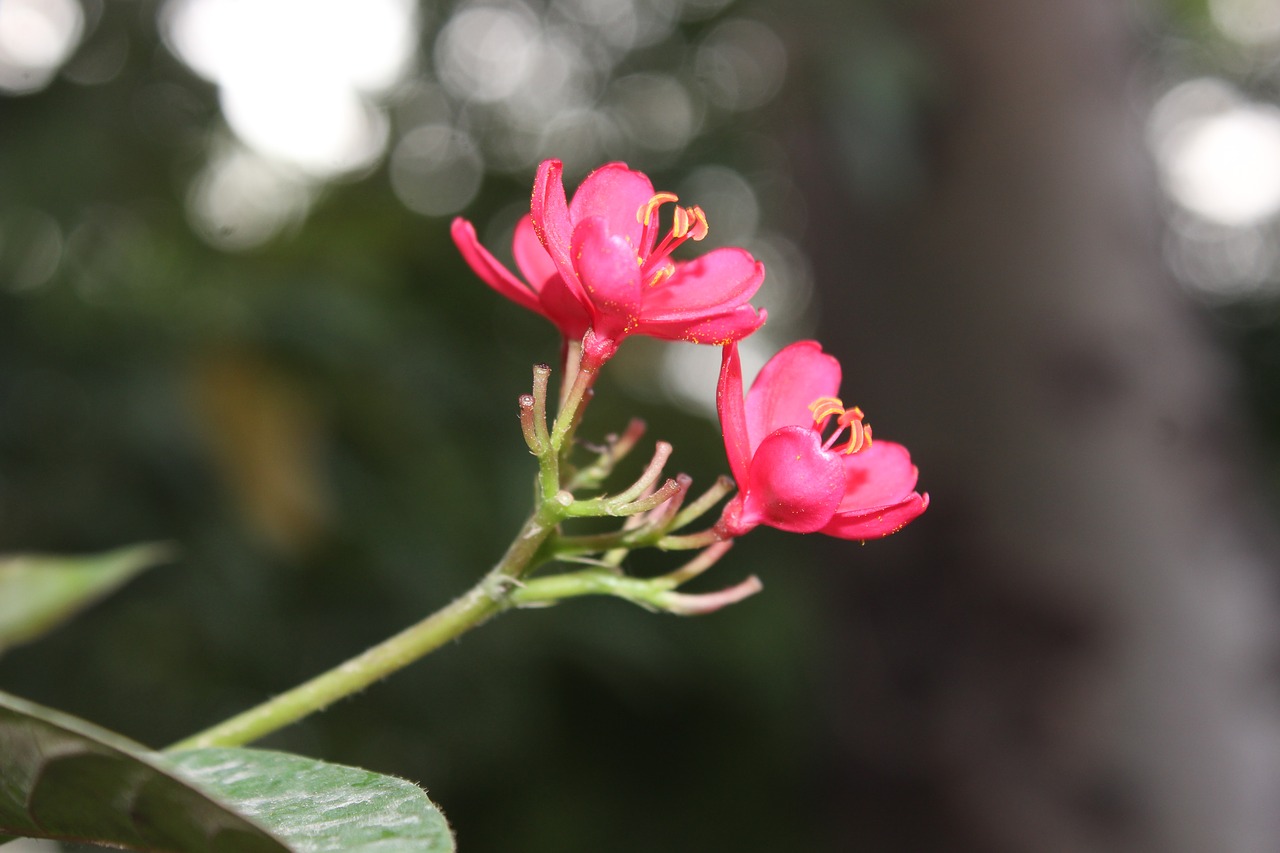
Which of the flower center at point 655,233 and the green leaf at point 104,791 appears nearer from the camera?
the green leaf at point 104,791

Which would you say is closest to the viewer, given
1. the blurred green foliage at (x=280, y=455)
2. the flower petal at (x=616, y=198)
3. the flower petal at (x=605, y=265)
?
the flower petal at (x=605, y=265)

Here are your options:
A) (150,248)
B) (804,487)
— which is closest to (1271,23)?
(150,248)

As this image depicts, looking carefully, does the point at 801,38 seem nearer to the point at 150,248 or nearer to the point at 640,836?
the point at 150,248

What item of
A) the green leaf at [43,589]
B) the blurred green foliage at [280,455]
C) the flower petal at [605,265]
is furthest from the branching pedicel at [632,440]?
the blurred green foliage at [280,455]

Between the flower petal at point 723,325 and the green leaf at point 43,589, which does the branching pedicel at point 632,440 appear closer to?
the flower petal at point 723,325

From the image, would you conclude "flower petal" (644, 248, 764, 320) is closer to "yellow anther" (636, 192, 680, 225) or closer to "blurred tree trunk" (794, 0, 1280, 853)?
"yellow anther" (636, 192, 680, 225)

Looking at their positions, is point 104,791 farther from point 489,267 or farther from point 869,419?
point 869,419
